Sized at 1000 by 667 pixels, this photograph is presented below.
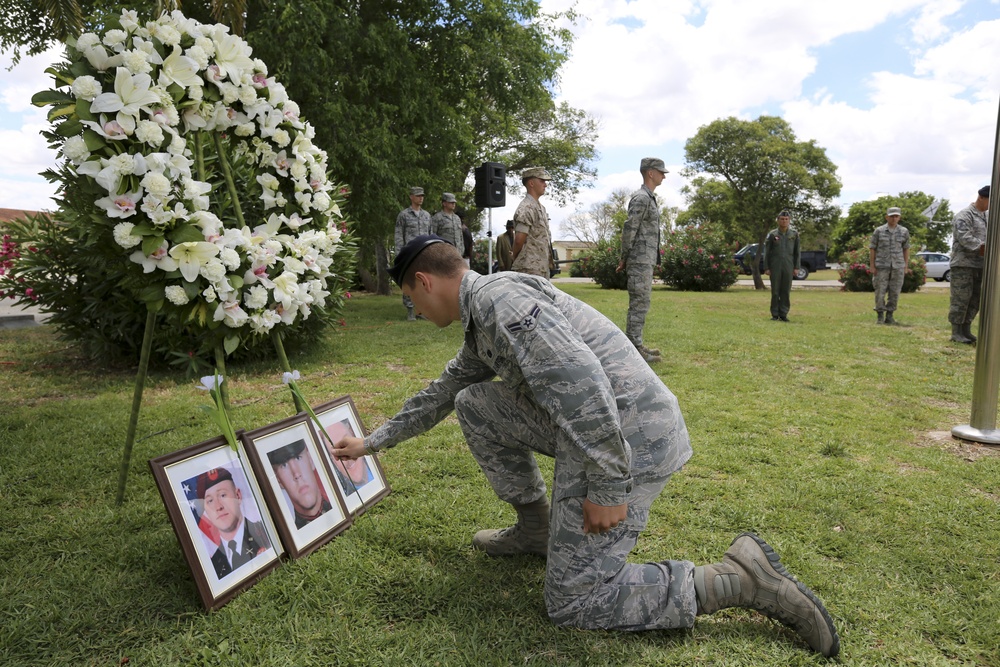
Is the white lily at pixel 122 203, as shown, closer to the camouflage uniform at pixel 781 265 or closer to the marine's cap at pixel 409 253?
the marine's cap at pixel 409 253

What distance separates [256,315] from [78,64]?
3.79 feet

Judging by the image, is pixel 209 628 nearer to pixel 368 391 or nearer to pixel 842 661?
pixel 842 661

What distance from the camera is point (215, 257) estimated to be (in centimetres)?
249

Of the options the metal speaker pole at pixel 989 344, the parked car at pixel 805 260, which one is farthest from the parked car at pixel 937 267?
the metal speaker pole at pixel 989 344

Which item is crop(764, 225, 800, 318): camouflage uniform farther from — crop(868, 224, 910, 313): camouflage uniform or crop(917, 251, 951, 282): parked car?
crop(917, 251, 951, 282): parked car

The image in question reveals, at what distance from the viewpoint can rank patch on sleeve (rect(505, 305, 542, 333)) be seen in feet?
6.46

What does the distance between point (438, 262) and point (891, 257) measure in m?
10.2

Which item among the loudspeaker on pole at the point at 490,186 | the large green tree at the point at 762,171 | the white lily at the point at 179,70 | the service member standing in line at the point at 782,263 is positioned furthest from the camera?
the large green tree at the point at 762,171

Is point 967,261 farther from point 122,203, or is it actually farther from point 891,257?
point 122,203

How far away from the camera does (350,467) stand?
10.3ft

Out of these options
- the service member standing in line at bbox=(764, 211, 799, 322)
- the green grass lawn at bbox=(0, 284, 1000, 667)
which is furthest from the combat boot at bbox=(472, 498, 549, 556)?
the service member standing in line at bbox=(764, 211, 799, 322)

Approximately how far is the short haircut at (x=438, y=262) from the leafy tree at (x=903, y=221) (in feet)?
196

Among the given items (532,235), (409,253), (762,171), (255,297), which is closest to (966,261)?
(532,235)

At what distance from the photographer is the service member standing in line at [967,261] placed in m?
7.76
